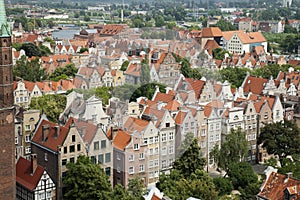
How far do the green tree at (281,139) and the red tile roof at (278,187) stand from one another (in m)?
6.63

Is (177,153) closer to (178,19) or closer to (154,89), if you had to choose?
(154,89)

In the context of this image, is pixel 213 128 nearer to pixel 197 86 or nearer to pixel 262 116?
pixel 262 116

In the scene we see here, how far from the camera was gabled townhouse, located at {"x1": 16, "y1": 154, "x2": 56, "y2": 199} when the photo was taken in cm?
2381

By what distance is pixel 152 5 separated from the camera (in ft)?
651

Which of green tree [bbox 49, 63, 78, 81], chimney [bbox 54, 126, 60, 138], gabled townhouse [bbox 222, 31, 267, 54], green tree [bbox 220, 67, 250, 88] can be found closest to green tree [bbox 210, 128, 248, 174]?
chimney [bbox 54, 126, 60, 138]

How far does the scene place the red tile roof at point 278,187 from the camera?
2175 cm

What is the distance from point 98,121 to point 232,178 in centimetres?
878

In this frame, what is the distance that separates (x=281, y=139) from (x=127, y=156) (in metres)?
11.5

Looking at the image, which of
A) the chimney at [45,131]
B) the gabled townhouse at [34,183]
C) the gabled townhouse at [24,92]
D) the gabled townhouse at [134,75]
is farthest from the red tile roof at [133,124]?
the gabled townhouse at [24,92]

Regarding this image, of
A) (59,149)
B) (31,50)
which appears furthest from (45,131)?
(31,50)

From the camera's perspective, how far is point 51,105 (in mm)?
32969

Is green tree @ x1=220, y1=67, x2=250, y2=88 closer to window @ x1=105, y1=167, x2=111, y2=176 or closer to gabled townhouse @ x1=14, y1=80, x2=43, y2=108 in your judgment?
gabled townhouse @ x1=14, y1=80, x2=43, y2=108

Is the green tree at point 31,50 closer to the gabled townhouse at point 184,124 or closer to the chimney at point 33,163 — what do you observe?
the chimney at point 33,163

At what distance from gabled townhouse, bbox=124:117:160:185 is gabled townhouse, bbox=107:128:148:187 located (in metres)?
0.16
